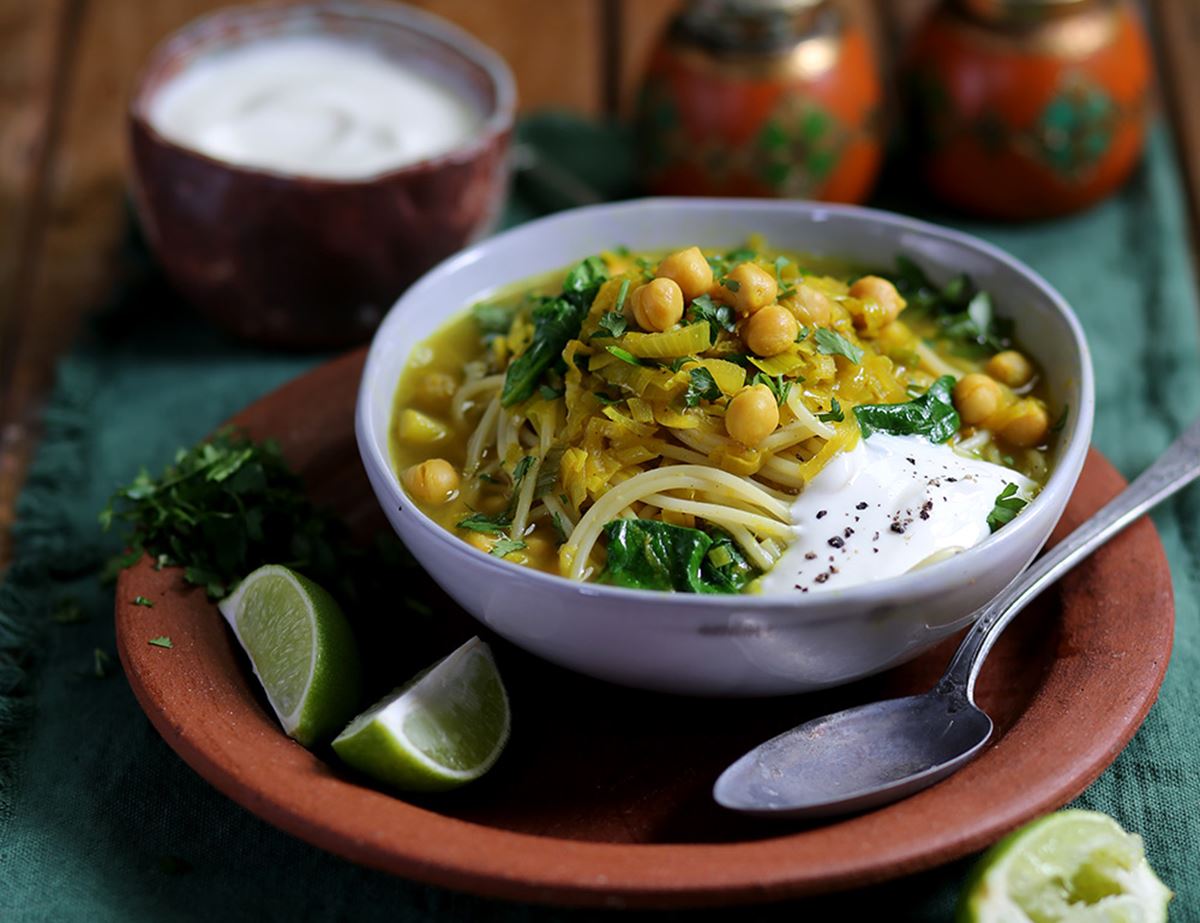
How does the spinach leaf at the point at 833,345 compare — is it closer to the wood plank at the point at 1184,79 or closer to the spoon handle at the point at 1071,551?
the spoon handle at the point at 1071,551

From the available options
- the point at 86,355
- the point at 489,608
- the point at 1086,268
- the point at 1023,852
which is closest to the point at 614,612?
the point at 489,608

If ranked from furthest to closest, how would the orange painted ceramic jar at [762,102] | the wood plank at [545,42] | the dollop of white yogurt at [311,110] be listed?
1. the wood plank at [545,42]
2. the orange painted ceramic jar at [762,102]
3. the dollop of white yogurt at [311,110]

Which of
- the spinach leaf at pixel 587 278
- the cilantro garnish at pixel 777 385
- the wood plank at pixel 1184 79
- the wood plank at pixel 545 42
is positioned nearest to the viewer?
the cilantro garnish at pixel 777 385

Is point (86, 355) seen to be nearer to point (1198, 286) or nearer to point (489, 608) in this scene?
point (489, 608)

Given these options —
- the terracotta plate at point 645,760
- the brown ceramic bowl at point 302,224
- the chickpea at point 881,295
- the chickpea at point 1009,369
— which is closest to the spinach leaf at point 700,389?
the chickpea at point 881,295

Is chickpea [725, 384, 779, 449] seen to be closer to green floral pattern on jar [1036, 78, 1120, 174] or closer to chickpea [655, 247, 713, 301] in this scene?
chickpea [655, 247, 713, 301]

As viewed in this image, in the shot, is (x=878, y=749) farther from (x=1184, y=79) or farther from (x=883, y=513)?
(x=1184, y=79)
